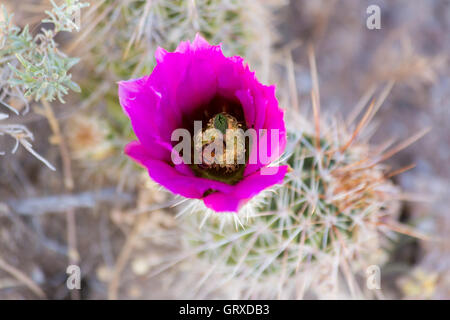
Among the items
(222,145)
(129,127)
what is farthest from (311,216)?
(129,127)

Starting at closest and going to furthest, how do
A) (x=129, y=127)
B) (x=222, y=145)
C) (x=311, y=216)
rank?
1. (x=222, y=145)
2. (x=311, y=216)
3. (x=129, y=127)

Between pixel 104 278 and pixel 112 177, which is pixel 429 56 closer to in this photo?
pixel 112 177

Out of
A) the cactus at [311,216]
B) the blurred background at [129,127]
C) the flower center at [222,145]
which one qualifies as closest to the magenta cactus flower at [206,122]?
the flower center at [222,145]

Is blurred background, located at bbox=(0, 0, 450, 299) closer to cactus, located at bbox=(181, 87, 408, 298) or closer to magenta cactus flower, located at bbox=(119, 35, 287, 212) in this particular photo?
cactus, located at bbox=(181, 87, 408, 298)

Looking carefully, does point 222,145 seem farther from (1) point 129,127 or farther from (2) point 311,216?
(1) point 129,127

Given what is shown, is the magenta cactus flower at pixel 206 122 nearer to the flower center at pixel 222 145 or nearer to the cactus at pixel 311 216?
the flower center at pixel 222 145

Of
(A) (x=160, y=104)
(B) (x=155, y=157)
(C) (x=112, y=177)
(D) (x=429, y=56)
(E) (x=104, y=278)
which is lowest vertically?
(E) (x=104, y=278)

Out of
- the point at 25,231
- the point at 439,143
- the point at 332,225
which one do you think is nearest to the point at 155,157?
the point at 332,225
